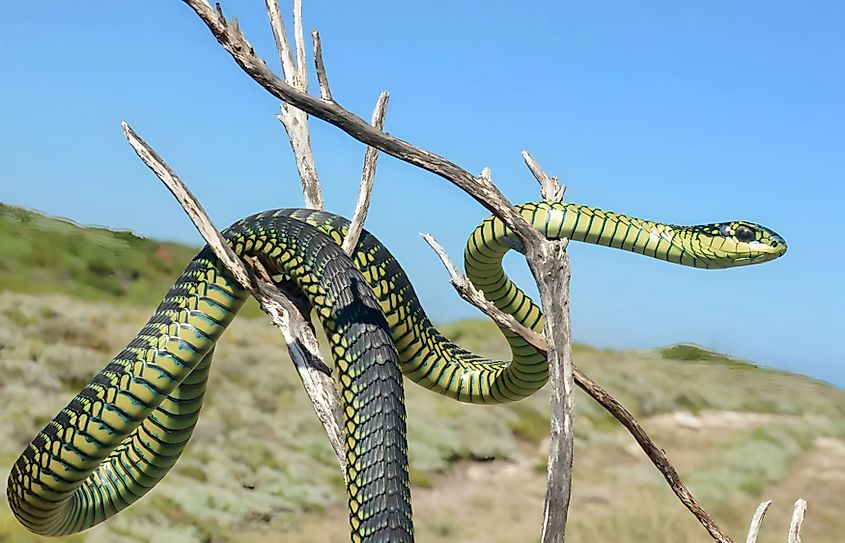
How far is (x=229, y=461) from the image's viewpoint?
52.5 ft

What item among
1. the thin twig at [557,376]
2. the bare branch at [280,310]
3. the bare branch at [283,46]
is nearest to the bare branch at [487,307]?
the thin twig at [557,376]

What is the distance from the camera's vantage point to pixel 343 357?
3490 millimetres

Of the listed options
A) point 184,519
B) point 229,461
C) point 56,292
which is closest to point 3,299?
point 56,292

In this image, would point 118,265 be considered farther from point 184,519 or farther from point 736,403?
point 736,403

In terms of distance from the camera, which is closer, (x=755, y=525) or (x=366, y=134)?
(x=366, y=134)

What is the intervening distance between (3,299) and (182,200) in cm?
1926

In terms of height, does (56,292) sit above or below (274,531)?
above

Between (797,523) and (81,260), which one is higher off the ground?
(81,260)

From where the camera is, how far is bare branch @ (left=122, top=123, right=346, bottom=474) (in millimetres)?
3586

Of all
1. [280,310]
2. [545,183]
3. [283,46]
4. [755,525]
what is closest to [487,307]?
[280,310]

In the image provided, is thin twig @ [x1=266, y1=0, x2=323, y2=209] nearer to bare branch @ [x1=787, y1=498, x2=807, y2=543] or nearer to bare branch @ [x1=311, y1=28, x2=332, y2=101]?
bare branch @ [x1=311, y1=28, x2=332, y2=101]

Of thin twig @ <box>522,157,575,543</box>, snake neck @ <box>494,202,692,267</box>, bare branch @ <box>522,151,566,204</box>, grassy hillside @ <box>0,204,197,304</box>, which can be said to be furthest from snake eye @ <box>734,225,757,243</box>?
grassy hillside @ <box>0,204,197,304</box>

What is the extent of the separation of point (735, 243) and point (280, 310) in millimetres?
2411

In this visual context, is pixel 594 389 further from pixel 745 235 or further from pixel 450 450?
pixel 450 450
